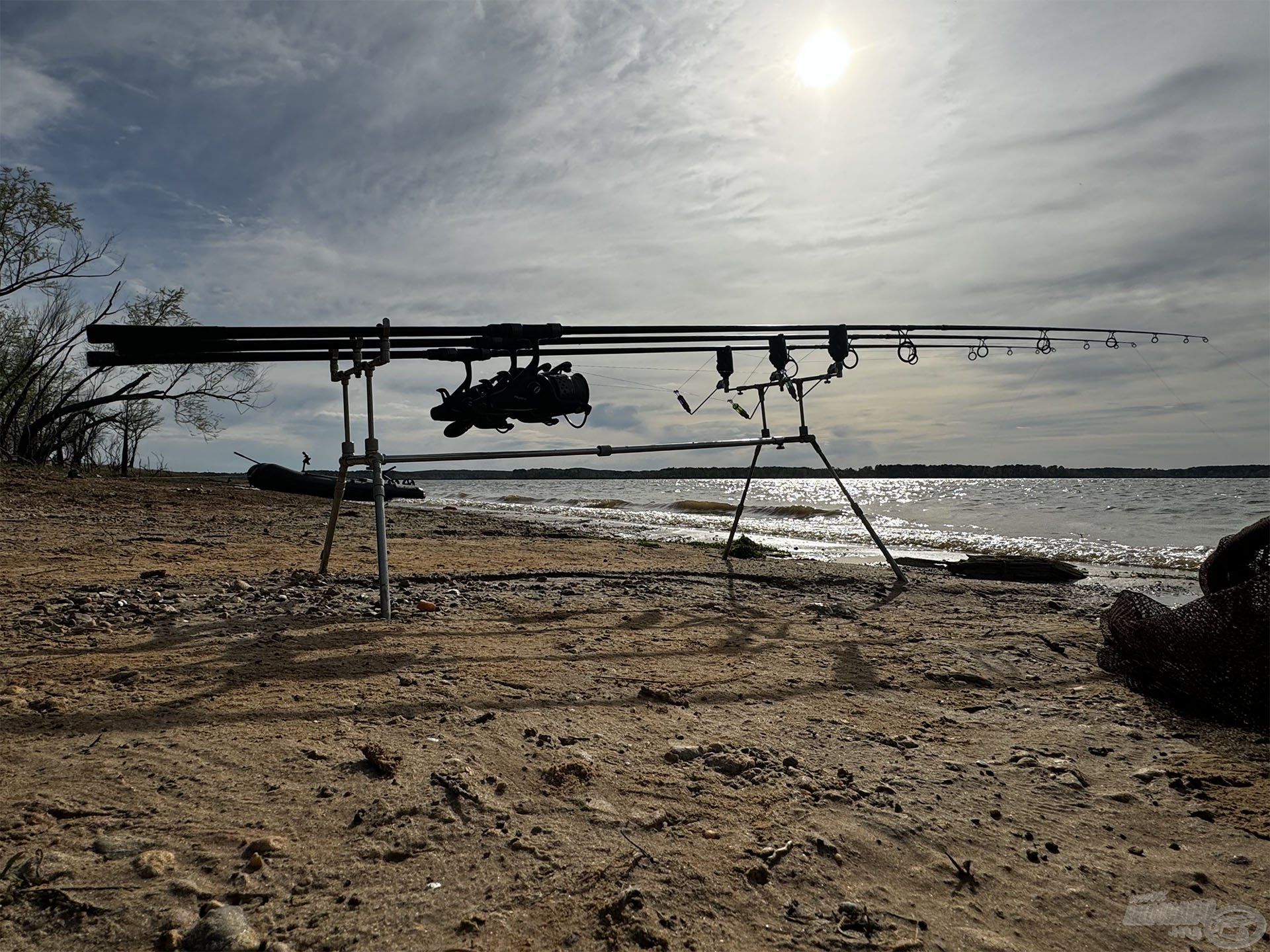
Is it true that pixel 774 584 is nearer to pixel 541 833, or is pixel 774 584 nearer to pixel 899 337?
pixel 899 337

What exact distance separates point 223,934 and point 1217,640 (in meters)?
4.17

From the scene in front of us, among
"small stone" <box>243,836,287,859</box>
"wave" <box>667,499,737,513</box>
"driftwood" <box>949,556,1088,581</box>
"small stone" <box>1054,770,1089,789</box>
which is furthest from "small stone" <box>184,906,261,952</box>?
"wave" <box>667,499,737,513</box>

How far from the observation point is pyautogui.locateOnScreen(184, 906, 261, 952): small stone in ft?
5.58

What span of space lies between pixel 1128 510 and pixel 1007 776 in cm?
3069

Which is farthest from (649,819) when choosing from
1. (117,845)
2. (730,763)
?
(117,845)

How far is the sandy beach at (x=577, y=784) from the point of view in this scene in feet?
6.23

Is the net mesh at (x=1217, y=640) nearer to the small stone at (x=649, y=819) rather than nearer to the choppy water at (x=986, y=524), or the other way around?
the small stone at (x=649, y=819)

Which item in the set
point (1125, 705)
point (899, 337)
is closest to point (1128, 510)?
point (899, 337)

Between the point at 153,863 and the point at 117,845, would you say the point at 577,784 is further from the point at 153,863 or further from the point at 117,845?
the point at 117,845

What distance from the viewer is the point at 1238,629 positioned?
130 inches

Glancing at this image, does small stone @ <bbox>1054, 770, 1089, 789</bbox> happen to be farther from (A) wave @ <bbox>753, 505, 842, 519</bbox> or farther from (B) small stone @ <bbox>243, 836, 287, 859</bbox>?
(A) wave @ <bbox>753, 505, 842, 519</bbox>

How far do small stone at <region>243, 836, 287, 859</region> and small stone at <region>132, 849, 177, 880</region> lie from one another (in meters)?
0.18

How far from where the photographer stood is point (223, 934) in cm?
173


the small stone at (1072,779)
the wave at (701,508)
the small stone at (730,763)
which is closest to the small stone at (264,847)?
the small stone at (730,763)
